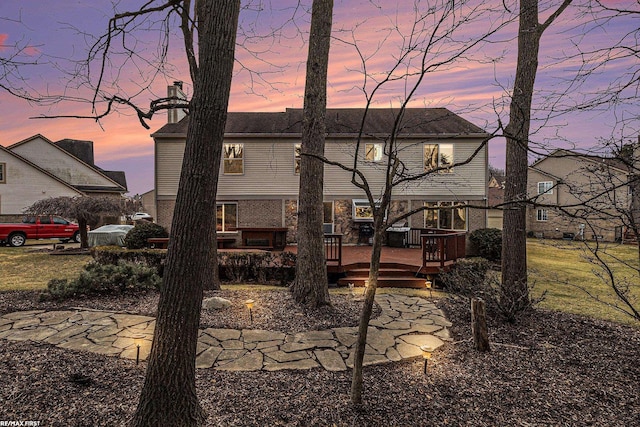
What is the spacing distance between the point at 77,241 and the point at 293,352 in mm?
19503

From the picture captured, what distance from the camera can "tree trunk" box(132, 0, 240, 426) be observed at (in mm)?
2391

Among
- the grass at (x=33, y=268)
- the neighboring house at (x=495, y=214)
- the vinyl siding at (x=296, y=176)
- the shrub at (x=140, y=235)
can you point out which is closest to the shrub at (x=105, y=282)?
the grass at (x=33, y=268)

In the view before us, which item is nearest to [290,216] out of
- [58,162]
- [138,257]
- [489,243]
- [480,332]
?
[138,257]

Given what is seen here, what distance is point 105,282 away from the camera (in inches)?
242

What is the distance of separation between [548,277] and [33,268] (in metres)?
16.0

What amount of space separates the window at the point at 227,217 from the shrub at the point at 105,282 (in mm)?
7641

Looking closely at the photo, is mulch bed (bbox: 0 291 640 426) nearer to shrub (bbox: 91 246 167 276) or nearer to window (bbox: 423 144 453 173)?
shrub (bbox: 91 246 167 276)

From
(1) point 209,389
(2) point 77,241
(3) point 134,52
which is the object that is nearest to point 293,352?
A: (1) point 209,389

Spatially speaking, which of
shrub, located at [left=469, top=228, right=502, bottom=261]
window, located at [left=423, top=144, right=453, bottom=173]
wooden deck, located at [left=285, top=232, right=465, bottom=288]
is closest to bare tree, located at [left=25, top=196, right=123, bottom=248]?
wooden deck, located at [left=285, top=232, right=465, bottom=288]

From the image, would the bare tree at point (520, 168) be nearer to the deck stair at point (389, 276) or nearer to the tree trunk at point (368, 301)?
the deck stair at point (389, 276)

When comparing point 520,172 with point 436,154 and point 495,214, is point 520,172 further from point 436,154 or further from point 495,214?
point 495,214

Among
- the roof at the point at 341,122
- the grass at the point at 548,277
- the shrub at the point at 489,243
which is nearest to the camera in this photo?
the grass at the point at 548,277

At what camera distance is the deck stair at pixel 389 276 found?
8.53m

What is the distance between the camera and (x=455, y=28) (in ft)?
9.13
